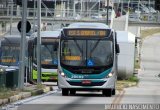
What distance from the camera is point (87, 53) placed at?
31422 mm

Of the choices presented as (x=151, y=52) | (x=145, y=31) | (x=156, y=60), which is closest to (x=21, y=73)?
(x=156, y=60)

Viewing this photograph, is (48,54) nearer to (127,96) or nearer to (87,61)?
(127,96)

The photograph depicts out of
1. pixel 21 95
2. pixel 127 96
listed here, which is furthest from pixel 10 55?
pixel 21 95

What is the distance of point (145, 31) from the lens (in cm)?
14562

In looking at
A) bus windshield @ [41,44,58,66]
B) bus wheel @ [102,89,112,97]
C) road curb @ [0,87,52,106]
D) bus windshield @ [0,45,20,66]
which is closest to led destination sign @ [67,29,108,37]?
bus wheel @ [102,89,112,97]

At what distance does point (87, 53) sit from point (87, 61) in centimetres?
38

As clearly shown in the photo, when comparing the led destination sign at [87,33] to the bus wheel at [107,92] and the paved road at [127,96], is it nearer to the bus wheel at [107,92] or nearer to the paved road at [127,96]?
the bus wheel at [107,92]

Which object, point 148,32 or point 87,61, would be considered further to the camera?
point 148,32

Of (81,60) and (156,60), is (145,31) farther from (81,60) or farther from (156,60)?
(81,60)

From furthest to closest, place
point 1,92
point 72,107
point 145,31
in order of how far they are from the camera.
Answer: point 145,31 < point 1,92 < point 72,107

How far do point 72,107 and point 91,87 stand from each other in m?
8.17

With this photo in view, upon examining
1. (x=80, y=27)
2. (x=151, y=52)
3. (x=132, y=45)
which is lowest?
(x=151, y=52)

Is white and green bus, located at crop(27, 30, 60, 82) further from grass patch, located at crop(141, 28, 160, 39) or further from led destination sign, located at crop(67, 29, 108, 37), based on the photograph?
grass patch, located at crop(141, 28, 160, 39)

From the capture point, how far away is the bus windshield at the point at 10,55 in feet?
153
